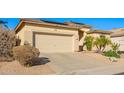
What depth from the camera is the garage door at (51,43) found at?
10255 millimetres

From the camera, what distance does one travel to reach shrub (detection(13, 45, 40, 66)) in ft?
29.6

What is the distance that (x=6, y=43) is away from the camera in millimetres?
10492

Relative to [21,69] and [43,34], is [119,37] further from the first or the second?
[21,69]

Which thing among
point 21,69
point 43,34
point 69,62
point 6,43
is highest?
point 43,34

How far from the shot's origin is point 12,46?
10.4m

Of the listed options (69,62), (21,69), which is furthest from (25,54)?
(69,62)

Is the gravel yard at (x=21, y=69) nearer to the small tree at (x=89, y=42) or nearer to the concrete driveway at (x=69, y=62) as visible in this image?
the concrete driveway at (x=69, y=62)

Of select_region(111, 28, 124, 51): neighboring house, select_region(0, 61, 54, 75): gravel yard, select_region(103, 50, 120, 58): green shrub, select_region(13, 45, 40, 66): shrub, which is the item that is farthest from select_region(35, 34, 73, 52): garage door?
select_region(111, 28, 124, 51): neighboring house

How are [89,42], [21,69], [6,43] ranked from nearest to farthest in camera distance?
[21,69]
[6,43]
[89,42]

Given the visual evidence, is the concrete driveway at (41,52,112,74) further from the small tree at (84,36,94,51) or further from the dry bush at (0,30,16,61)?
the small tree at (84,36,94,51)

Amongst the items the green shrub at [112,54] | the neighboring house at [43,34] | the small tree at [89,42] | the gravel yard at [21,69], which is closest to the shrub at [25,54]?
the gravel yard at [21,69]

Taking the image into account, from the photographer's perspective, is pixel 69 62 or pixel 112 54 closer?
pixel 69 62

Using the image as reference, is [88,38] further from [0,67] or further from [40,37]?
[0,67]

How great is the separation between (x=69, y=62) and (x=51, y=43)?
5.47ft
